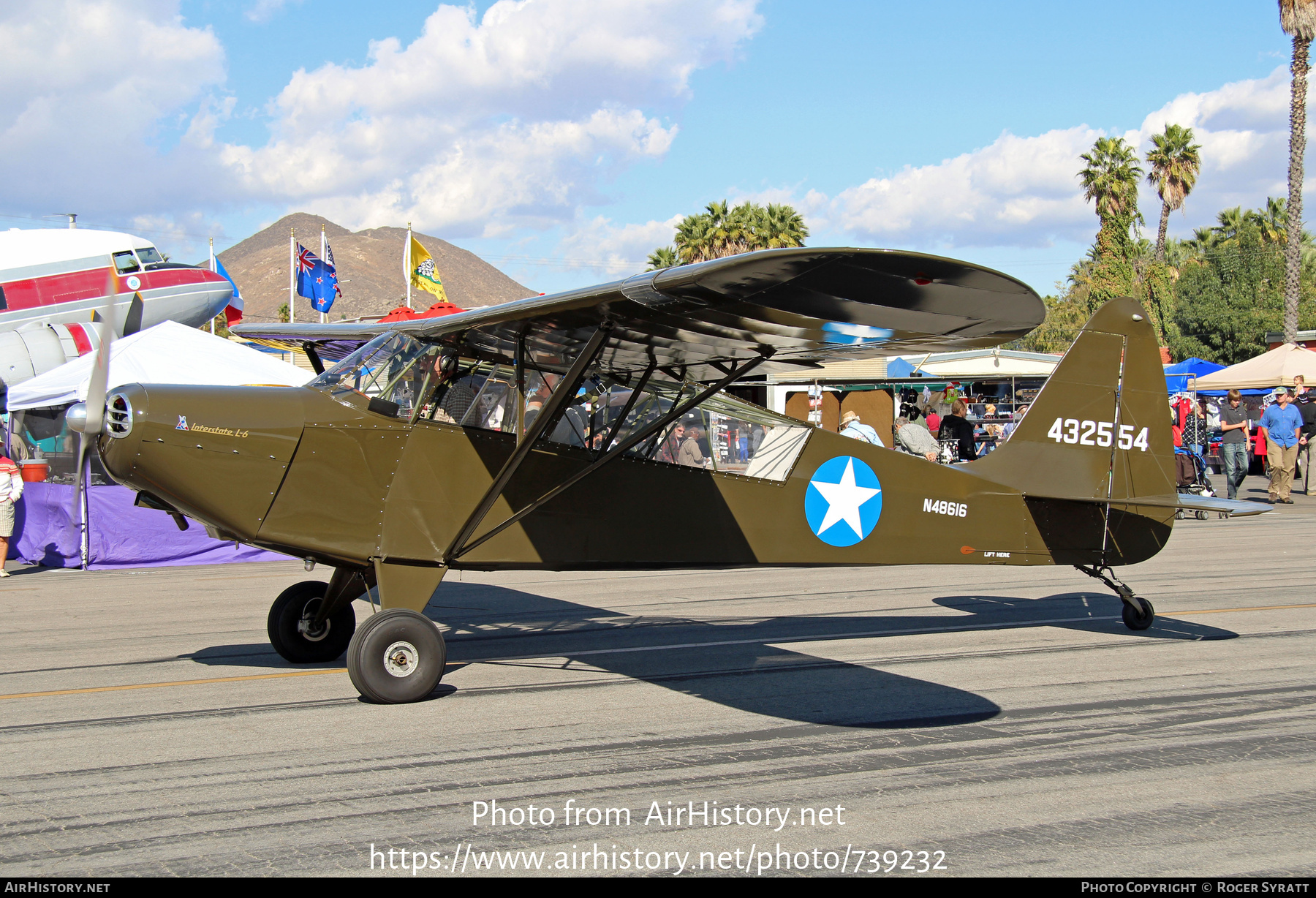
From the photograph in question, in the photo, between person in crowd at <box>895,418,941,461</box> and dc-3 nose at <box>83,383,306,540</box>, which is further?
person in crowd at <box>895,418,941,461</box>

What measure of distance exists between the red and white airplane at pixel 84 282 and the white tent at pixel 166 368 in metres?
6.47

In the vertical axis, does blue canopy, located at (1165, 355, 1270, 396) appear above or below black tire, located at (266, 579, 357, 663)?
above

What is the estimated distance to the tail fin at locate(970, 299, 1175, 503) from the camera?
793cm

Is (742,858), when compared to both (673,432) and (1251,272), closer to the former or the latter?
(673,432)

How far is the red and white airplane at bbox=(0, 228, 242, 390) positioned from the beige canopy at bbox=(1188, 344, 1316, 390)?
2895 cm

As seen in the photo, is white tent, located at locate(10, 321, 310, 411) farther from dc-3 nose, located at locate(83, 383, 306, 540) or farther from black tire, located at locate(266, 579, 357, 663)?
dc-3 nose, located at locate(83, 383, 306, 540)

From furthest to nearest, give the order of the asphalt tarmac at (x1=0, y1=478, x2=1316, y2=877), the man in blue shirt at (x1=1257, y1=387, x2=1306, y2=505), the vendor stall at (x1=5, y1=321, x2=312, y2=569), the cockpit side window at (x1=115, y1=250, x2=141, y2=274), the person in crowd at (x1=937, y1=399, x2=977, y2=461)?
the cockpit side window at (x1=115, y1=250, x2=141, y2=274)
the man in blue shirt at (x1=1257, y1=387, x2=1306, y2=505)
the person in crowd at (x1=937, y1=399, x2=977, y2=461)
the vendor stall at (x1=5, y1=321, x2=312, y2=569)
the asphalt tarmac at (x1=0, y1=478, x2=1316, y2=877)

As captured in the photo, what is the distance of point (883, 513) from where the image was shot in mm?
7418

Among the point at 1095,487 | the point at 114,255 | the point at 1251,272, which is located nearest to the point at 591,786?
the point at 1095,487

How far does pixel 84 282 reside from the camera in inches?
1032

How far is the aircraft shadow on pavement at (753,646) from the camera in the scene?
5879mm

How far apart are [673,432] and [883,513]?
175 cm

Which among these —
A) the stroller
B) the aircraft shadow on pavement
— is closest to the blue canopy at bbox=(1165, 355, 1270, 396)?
the stroller

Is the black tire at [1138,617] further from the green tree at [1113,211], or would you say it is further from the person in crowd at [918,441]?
the green tree at [1113,211]
